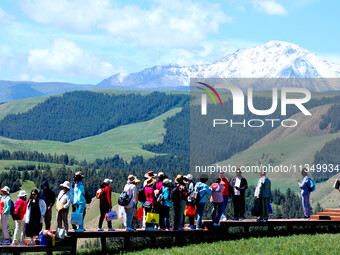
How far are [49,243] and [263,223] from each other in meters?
10.0

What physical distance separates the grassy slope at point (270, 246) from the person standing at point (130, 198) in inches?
54.0

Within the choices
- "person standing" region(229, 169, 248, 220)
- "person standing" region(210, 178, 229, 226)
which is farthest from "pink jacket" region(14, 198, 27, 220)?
"person standing" region(229, 169, 248, 220)

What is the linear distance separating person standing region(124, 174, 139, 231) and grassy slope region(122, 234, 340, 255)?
4.50 ft

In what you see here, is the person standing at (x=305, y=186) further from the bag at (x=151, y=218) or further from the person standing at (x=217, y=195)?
the bag at (x=151, y=218)

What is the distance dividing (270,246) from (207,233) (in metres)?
4.20

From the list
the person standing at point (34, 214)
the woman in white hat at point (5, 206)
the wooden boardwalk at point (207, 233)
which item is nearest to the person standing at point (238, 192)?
the wooden boardwalk at point (207, 233)

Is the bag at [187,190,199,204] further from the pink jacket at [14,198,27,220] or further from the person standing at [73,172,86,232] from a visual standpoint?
the pink jacket at [14,198,27,220]

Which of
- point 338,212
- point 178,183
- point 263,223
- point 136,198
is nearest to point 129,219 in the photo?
point 136,198

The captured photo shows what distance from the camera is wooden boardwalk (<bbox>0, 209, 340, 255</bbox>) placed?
24.6 m

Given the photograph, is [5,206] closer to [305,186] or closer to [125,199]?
[125,199]

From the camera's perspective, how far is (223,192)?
2920cm

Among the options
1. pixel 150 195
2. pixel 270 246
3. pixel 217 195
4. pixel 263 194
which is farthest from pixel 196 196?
pixel 270 246

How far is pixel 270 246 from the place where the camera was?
24.8 m

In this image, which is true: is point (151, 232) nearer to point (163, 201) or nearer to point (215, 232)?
point (163, 201)
